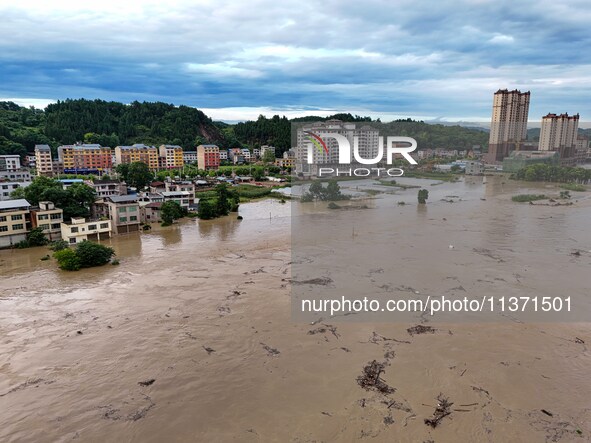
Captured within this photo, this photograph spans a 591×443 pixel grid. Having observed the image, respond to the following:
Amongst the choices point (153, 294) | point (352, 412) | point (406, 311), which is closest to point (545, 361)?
point (406, 311)

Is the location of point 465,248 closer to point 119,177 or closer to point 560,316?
point 560,316

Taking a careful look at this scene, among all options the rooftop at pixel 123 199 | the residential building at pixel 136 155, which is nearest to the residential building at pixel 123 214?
the rooftop at pixel 123 199

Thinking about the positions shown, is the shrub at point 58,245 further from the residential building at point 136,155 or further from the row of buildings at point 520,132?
the row of buildings at point 520,132

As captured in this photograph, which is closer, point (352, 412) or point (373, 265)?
point (352, 412)

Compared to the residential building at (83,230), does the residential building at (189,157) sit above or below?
above

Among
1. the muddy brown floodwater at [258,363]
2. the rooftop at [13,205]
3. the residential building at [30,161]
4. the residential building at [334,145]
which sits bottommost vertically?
the muddy brown floodwater at [258,363]

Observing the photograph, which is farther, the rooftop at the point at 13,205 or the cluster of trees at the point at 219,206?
the cluster of trees at the point at 219,206

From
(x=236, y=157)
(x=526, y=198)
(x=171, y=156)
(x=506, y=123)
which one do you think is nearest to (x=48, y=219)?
(x=171, y=156)
